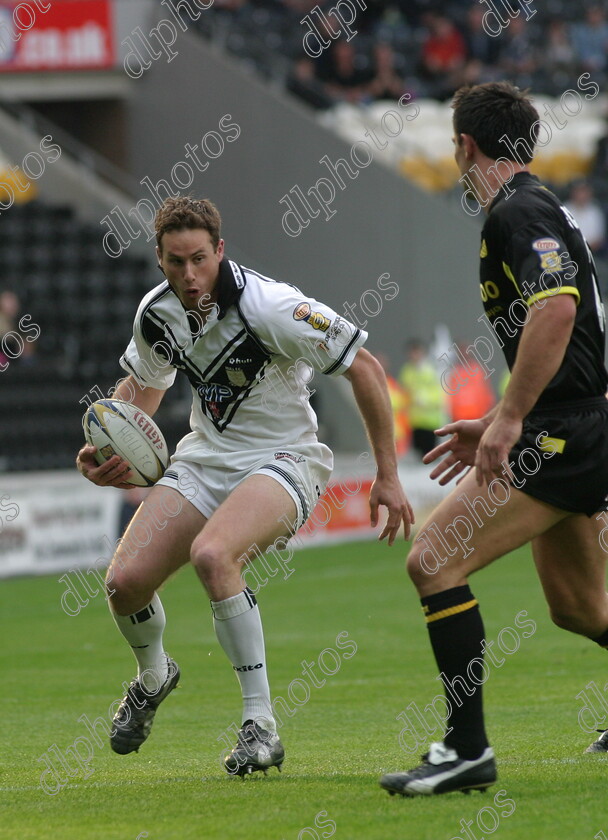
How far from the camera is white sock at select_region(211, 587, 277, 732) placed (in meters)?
5.43

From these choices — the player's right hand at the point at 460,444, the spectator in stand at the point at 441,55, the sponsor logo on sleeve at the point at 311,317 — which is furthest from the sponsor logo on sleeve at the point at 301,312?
the spectator in stand at the point at 441,55

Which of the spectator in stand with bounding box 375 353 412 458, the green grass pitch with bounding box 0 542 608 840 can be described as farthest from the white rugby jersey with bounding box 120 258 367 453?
the spectator in stand with bounding box 375 353 412 458

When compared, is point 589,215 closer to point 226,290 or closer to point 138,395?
point 138,395

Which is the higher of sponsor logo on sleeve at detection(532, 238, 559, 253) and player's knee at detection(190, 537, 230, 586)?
sponsor logo on sleeve at detection(532, 238, 559, 253)

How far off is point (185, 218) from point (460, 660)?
2105mm

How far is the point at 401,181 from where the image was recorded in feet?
69.7

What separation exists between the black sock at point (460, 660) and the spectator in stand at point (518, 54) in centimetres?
1975

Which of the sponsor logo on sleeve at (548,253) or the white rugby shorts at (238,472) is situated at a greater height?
the sponsor logo on sleeve at (548,253)

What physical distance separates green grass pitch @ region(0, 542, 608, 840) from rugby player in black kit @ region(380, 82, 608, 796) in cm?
36

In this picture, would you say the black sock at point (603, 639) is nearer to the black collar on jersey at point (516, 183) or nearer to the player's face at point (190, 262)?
the black collar on jersey at point (516, 183)

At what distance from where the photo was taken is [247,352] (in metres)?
5.73

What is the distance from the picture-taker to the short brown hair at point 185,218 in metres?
5.50

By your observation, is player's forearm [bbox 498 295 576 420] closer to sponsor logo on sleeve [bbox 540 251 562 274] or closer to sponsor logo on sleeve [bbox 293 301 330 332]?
sponsor logo on sleeve [bbox 540 251 562 274]

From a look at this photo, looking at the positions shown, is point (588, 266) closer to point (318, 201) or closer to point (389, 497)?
point (389, 497)
